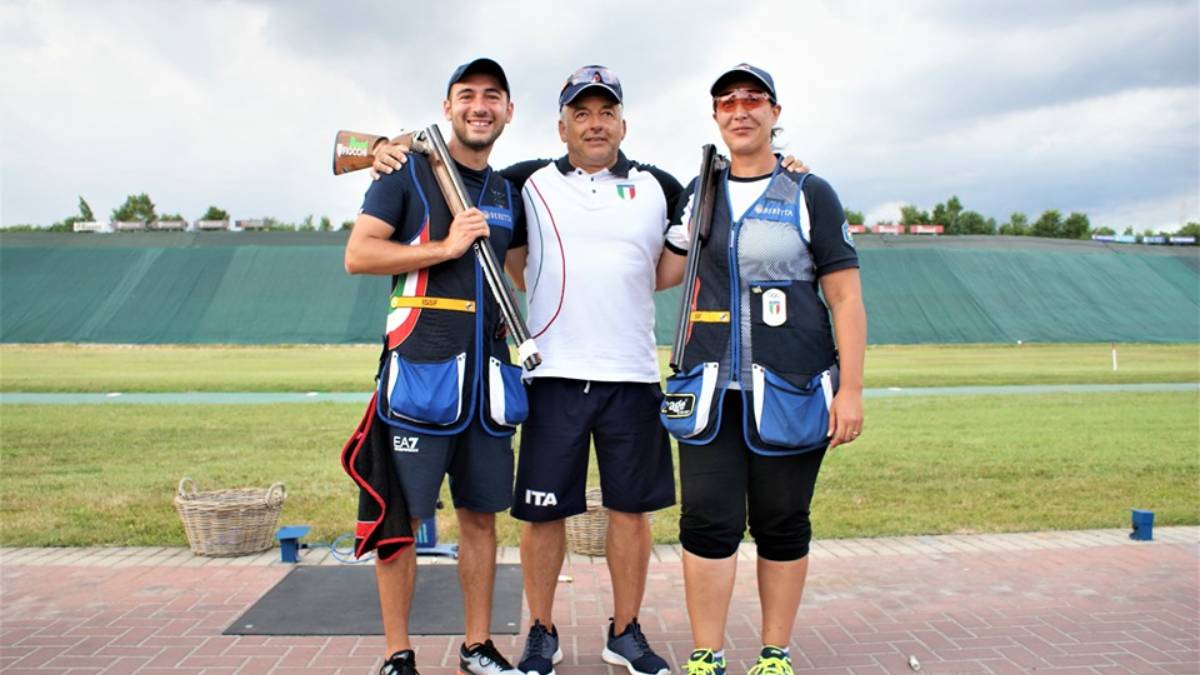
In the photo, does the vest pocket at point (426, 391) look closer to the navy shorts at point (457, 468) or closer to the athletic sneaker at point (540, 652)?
the navy shorts at point (457, 468)

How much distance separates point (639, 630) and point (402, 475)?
112cm

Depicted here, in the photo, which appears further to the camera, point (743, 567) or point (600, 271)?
point (743, 567)

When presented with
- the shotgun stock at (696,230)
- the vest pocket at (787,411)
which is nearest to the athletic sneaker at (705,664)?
the vest pocket at (787,411)

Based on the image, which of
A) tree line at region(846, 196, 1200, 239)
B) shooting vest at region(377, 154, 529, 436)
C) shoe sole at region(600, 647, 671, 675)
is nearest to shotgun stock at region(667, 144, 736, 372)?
shooting vest at region(377, 154, 529, 436)

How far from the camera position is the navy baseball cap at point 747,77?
337 centimetres

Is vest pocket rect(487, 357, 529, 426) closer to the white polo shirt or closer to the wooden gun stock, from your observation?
the white polo shirt

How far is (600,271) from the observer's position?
3.65 meters

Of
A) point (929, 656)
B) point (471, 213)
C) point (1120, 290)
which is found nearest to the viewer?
point (471, 213)

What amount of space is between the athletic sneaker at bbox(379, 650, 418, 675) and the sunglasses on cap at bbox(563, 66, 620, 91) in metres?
2.20

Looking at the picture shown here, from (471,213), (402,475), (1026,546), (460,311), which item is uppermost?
(471,213)

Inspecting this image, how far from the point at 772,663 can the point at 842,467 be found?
17.9ft

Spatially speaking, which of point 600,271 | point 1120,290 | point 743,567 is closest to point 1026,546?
point 743,567

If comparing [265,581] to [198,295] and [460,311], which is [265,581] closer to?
[460,311]

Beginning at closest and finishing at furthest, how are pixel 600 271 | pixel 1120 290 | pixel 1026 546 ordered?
1. pixel 600 271
2. pixel 1026 546
3. pixel 1120 290
